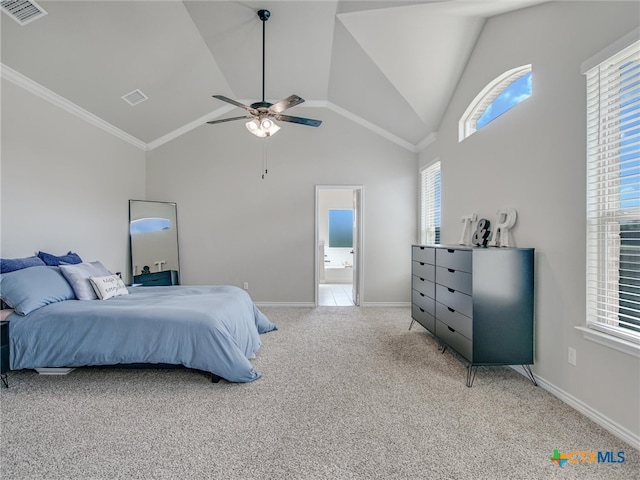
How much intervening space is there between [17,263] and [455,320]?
13.3 feet

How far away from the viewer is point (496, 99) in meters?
3.32

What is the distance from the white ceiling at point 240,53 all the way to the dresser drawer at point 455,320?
2650 mm

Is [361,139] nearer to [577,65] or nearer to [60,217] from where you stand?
[577,65]

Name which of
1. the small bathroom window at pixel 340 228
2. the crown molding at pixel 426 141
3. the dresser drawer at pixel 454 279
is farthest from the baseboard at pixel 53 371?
the small bathroom window at pixel 340 228

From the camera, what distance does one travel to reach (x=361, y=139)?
18.1 ft

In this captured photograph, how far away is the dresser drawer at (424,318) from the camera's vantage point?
11.5ft

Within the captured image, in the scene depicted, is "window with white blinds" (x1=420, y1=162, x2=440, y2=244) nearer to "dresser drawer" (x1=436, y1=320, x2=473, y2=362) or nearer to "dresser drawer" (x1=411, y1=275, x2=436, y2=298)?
"dresser drawer" (x1=411, y1=275, x2=436, y2=298)

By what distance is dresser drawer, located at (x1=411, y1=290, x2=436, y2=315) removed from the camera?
3502mm

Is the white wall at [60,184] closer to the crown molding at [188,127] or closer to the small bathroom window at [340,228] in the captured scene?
the crown molding at [188,127]

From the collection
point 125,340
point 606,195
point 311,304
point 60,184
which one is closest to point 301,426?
point 125,340

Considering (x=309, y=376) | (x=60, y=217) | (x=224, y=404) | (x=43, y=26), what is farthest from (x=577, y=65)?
(x=60, y=217)

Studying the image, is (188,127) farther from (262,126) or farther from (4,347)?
(4,347)

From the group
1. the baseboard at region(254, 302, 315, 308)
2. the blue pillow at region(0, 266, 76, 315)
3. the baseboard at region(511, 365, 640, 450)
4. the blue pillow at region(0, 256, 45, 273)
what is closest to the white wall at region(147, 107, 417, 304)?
the baseboard at region(254, 302, 315, 308)

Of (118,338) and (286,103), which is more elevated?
(286,103)
